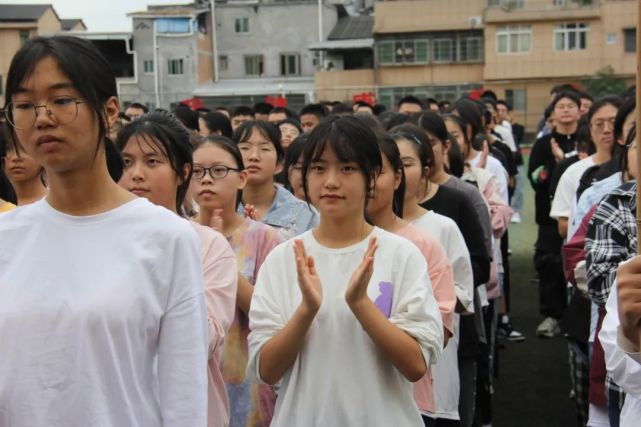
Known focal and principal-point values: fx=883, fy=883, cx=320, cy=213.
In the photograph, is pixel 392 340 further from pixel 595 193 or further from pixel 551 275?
pixel 551 275

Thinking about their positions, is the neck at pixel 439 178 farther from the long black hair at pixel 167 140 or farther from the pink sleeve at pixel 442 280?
the long black hair at pixel 167 140

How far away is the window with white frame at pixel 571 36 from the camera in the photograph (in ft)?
130

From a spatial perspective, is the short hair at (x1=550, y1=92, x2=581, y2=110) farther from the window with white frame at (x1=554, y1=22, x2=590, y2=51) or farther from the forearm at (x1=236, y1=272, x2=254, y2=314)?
the window with white frame at (x1=554, y1=22, x2=590, y2=51)

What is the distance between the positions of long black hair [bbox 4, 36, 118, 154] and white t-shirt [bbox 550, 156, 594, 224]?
426cm

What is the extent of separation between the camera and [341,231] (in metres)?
3.10

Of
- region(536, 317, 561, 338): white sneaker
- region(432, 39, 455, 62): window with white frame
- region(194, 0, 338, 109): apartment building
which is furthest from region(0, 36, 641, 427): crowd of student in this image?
region(194, 0, 338, 109): apartment building

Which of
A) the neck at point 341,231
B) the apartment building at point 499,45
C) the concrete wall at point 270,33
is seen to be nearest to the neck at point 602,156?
the neck at point 341,231

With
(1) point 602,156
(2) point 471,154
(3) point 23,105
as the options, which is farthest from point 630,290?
(2) point 471,154

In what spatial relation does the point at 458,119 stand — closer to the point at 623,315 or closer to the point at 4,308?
the point at 623,315

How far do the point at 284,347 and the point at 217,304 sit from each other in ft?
0.88

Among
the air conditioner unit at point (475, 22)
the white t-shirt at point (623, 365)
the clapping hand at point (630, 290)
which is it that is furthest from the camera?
the air conditioner unit at point (475, 22)

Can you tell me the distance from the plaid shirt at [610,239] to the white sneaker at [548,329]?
183 inches

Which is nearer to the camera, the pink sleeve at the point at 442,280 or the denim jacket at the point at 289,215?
the pink sleeve at the point at 442,280

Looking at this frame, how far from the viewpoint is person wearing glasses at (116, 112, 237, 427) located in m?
2.86
